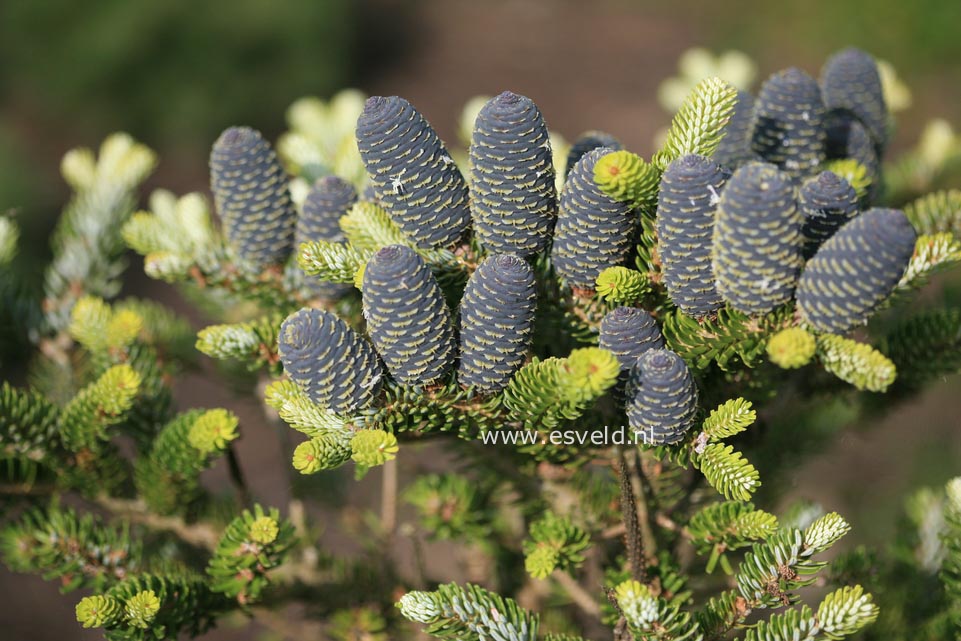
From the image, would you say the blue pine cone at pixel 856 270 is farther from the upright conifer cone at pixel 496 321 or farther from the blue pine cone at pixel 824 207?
the upright conifer cone at pixel 496 321

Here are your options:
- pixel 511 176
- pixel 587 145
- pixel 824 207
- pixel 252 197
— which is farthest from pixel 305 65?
pixel 824 207

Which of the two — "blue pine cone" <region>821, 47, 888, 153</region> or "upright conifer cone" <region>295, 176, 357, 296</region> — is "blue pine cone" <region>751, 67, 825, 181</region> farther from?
"upright conifer cone" <region>295, 176, 357, 296</region>

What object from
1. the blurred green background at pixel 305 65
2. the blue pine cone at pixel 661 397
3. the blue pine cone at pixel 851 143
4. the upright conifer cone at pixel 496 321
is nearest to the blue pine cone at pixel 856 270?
the blue pine cone at pixel 661 397

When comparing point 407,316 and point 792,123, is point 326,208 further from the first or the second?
point 792,123

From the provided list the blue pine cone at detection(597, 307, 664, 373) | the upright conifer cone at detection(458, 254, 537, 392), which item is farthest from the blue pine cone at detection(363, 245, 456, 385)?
the blue pine cone at detection(597, 307, 664, 373)

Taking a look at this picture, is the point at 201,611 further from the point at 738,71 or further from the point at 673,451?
the point at 738,71

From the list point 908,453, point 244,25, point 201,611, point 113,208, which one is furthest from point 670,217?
point 244,25
